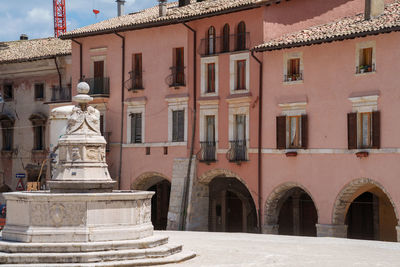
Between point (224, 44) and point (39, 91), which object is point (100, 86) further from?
point (224, 44)

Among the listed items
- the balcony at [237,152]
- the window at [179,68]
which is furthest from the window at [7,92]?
the balcony at [237,152]

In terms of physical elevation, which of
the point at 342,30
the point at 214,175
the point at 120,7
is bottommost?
the point at 214,175

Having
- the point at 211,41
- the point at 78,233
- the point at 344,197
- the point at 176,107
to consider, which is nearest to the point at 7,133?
the point at 176,107

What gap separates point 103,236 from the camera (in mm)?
20672

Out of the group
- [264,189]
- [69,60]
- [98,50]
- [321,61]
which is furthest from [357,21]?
[69,60]

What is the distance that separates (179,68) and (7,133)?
14984 mm

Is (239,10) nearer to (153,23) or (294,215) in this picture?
(153,23)

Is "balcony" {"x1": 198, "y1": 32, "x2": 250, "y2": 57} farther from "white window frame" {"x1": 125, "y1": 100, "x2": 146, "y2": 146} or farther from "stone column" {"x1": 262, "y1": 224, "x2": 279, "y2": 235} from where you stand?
"stone column" {"x1": 262, "y1": 224, "x2": 279, "y2": 235}

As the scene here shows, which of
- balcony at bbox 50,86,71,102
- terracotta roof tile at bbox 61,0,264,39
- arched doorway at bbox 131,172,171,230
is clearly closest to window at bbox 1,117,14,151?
balcony at bbox 50,86,71,102

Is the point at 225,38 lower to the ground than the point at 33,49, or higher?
lower

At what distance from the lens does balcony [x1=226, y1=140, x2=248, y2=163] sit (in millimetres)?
37156

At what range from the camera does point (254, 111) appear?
36844 mm

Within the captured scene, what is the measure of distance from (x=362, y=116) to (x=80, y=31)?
57.2 feet

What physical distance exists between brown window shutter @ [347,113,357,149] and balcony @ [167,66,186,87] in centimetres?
972
